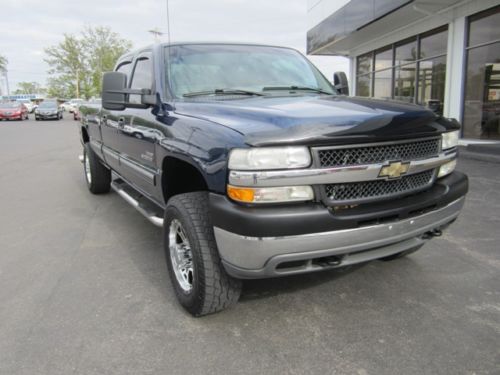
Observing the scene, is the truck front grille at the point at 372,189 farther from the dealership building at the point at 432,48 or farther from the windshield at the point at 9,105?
the windshield at the point at 9,105

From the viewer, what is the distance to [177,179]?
3430mm

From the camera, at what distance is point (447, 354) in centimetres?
247

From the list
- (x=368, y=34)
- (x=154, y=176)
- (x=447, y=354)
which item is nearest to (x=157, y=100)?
(x=154, y=176)

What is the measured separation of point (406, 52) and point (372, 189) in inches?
501

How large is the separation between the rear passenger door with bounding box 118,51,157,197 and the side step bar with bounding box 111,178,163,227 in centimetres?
16

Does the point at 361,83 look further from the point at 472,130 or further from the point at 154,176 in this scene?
the point at 154,176

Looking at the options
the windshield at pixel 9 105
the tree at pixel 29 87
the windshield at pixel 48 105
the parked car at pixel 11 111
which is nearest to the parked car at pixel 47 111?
the windshield at pixel 48 105

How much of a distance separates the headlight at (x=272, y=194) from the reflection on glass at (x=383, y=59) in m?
13.9

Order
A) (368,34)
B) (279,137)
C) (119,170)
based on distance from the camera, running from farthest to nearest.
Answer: (368,34), (119,170), (279,137)

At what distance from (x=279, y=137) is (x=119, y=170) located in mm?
3055

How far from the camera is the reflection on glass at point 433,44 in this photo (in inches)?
471

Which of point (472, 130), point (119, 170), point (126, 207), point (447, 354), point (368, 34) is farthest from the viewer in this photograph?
point (368, 34)

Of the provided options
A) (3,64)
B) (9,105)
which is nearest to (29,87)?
(3,64)

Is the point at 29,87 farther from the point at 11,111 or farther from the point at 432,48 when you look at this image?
the point at 432,48
